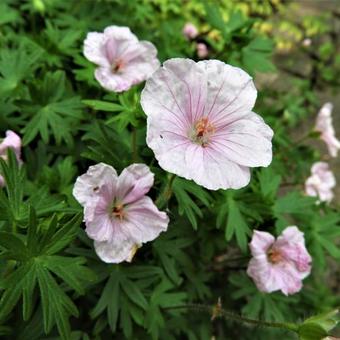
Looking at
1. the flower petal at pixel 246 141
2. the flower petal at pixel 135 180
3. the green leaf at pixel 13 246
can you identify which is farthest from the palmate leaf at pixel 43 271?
the flower petal at pixel 246 141

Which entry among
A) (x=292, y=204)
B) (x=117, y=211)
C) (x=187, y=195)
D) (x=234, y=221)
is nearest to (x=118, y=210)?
(x=117, y=211)

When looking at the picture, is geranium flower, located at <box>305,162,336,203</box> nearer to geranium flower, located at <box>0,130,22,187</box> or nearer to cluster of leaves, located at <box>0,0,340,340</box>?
cluster of leaves, located at <box>0,0,340,340</box>

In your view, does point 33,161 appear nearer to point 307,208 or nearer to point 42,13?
point 42,13

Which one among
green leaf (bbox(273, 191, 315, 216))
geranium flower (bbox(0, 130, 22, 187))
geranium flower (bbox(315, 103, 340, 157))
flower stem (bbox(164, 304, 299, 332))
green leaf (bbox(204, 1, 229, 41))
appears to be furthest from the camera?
geranium flower (bbox(315, 103, 340, 157))

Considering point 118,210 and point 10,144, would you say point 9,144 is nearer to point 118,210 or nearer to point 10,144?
point 10,144

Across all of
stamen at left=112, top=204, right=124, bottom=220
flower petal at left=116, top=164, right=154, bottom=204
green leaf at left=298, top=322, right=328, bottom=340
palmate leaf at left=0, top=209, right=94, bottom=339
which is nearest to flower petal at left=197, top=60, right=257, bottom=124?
flower petal at left=116, top=164, right=154, bottom=204

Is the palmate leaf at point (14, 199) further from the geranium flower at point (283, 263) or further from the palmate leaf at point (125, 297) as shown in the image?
the geranium flower at point (283, 263)

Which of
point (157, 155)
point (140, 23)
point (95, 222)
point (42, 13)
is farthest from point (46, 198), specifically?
point (140, 23)
